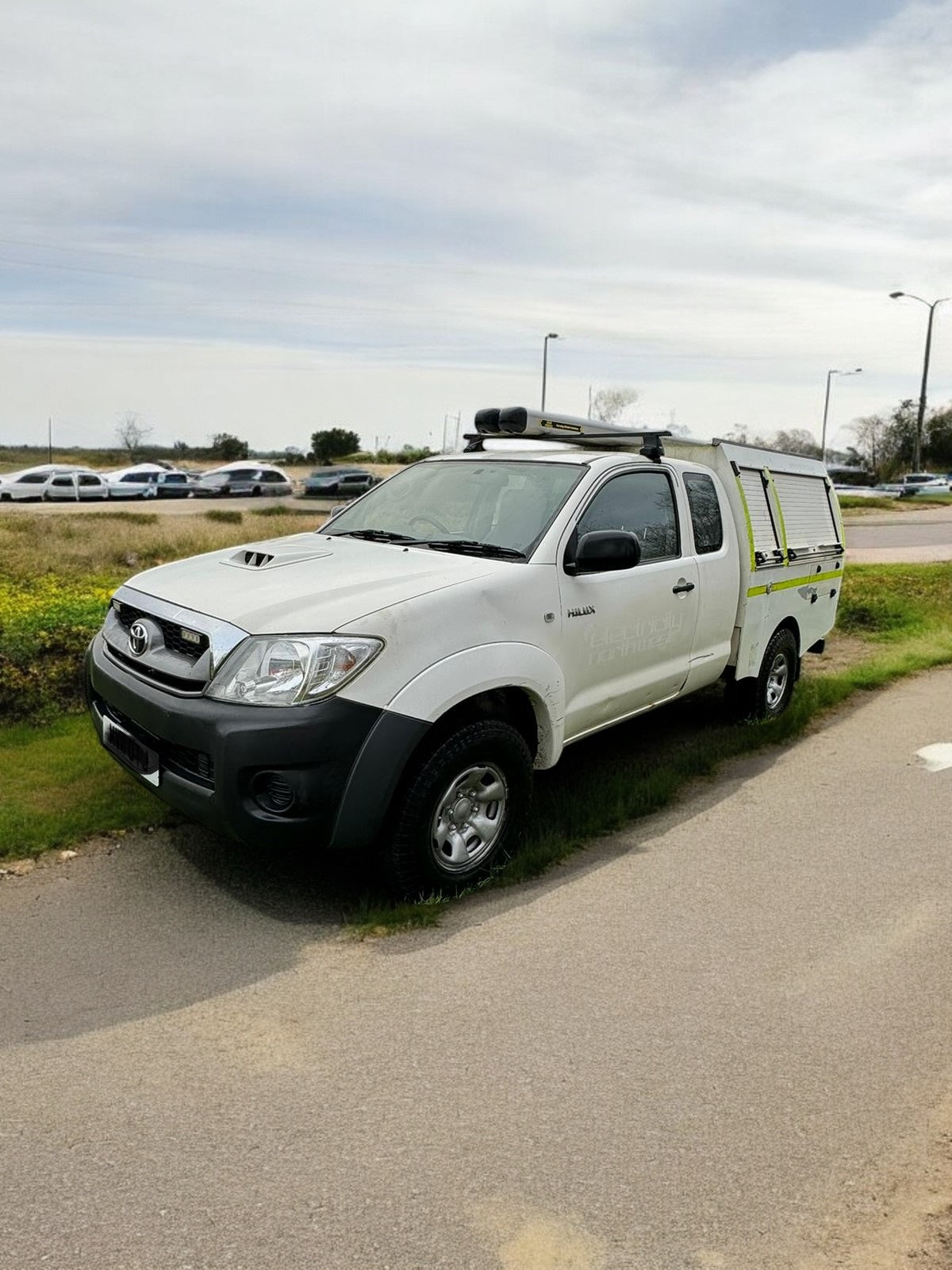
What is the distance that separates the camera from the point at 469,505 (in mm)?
5051

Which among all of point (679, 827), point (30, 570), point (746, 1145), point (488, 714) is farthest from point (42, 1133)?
point (30, 570)

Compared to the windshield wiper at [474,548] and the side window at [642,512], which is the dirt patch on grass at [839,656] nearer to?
the side window at [642,512]

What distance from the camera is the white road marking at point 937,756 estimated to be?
6.04 metres

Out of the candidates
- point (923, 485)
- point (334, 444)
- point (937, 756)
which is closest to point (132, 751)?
point (937, 756)

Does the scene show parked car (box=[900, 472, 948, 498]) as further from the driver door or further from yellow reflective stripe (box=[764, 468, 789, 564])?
the driver door

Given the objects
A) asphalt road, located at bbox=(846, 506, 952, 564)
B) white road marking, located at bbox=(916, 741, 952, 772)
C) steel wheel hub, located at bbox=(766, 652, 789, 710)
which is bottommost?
asphalt road, located at bbox=(846, 506, 952, 564)

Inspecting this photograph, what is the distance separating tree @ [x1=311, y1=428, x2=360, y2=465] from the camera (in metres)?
74.8

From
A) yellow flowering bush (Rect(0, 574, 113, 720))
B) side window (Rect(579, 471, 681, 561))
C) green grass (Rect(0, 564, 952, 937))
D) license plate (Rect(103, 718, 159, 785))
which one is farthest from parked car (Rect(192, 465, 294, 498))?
license plate (Rect(103, 718, 159, 785))

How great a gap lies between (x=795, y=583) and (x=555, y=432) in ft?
7.09

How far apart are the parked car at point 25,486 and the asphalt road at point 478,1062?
1532 inches

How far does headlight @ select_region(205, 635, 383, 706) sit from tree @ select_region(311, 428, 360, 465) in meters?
72.1

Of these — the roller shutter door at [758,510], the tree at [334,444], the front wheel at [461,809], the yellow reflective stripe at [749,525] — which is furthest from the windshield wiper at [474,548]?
the tree at [334,444]

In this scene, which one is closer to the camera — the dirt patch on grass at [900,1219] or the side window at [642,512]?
the dirt patch on grass at [900,1219]

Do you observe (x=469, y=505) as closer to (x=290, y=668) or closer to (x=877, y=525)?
(x=290, y=668)
